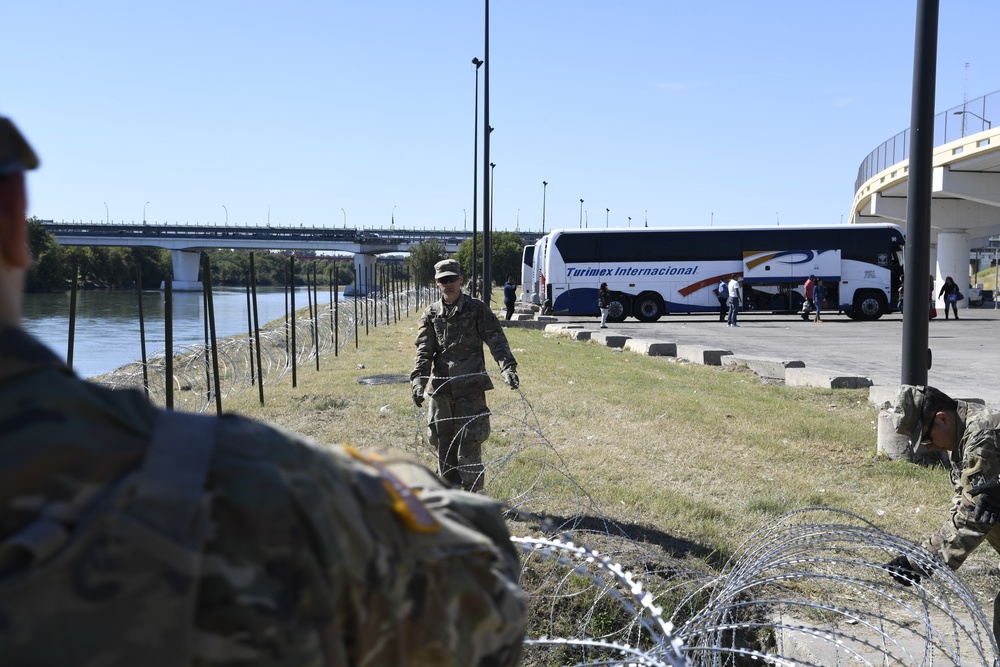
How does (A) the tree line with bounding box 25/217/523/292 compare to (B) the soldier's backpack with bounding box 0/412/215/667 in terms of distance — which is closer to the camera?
(B) the soldier's backpack with bounding box 0/412/215/667

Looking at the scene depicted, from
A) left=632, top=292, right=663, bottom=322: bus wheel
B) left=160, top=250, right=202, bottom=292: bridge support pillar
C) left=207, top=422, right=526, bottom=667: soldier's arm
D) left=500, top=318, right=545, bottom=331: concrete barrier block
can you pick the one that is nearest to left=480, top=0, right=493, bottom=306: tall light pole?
left=500, top=318, right=545, bottom=331: concrete barrier block

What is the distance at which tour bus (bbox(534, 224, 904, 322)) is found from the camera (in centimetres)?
3144

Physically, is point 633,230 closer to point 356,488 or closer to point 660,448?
point 660,448

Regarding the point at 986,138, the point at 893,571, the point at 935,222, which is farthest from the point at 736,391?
the point at 935,222

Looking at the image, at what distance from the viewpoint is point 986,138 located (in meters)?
25.1

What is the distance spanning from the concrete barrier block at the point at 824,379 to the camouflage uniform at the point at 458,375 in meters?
6.77

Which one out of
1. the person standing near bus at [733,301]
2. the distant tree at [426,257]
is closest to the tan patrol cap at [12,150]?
the person standing near bus at [733,301]

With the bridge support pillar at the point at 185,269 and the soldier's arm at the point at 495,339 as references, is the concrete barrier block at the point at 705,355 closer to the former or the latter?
the soldier's arm at the point at 495,339

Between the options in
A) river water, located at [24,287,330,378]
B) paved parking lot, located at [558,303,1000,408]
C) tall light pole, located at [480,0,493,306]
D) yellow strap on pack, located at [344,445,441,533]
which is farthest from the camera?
tall light pole, located at [480,0,493,306]

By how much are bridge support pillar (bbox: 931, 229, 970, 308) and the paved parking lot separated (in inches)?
278

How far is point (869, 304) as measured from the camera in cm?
3134

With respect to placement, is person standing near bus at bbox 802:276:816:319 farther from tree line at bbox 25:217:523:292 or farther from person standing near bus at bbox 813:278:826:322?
tree line at bbox 25:217:523:292

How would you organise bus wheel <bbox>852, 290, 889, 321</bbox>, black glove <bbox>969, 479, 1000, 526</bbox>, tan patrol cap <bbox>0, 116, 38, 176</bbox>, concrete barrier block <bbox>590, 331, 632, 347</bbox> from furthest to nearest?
bus wheel <bbox>852, 290, 889, 321</bbox> < concrete barrier block <bbox>590, 331, 632, 347</bbox> < black glove <bbox>969, 479, 1000, 526</bbox> < tan patrol cap <bbox>0, 116, 38, 176</bbox>

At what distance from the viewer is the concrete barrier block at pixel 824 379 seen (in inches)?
469
